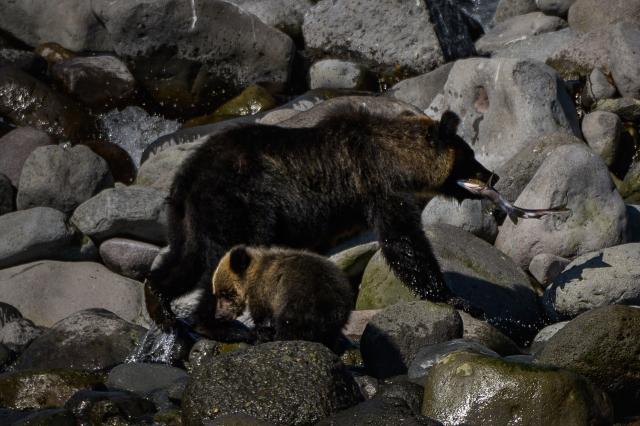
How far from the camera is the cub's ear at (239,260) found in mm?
8031

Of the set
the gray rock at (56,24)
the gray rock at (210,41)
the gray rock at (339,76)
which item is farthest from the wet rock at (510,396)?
the gray rock at (56,24)

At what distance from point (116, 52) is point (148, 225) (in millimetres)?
5567

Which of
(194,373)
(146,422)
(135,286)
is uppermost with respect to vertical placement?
(194,373)

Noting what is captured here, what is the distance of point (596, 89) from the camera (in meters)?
14.8

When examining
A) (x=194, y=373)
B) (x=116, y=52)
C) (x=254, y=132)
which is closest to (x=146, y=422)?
(x=194, y=373)

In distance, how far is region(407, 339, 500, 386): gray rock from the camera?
25.1 ft

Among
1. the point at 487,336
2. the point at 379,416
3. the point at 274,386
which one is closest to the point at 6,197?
the point at 487,336

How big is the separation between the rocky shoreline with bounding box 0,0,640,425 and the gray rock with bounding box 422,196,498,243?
0.02 metres

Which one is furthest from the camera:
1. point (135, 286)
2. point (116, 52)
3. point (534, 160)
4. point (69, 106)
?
point (116, 52)

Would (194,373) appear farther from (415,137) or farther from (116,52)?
(116,52)

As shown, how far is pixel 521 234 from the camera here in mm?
11164

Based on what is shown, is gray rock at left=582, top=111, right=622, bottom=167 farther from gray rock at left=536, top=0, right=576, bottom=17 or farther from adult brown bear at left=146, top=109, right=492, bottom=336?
gray rock at left=536, top=0, right=576, bottom=17

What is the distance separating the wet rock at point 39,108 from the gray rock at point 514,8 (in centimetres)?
773

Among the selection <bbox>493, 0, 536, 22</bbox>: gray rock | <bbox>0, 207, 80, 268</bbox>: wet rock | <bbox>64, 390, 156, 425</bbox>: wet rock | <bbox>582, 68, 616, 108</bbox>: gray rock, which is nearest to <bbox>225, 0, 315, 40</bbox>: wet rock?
<bbox>493, 0, 536, 22</bbox>: gray rock
